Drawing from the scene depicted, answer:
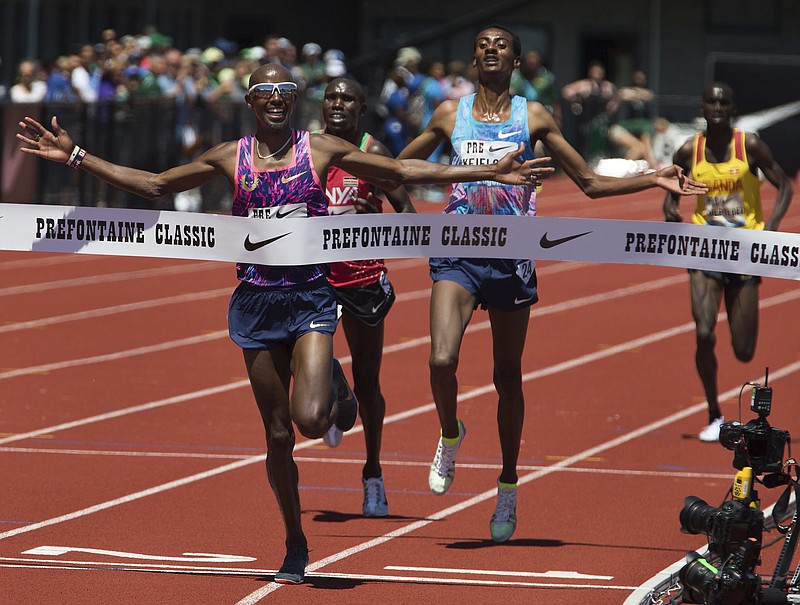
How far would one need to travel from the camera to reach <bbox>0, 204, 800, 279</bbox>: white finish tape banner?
24.4 feet

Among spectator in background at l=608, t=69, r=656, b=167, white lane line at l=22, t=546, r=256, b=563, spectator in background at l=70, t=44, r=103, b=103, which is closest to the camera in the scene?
white lane line at l=22, t=546, r=256, b=563

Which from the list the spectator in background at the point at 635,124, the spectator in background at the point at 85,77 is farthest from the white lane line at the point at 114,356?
the spectator in background at the point at 635,124

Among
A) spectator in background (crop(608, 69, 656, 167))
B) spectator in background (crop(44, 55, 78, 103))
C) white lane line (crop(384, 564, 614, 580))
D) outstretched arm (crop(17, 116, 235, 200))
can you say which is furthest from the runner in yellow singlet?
spectator in background (crop(608, 69, 656, 167))

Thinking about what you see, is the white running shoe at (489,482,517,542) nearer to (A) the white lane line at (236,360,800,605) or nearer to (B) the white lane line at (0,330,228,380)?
(A) the white lane line at (236,360,800,605)

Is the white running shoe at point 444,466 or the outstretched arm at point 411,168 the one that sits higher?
the outstretched arm at point 411,168

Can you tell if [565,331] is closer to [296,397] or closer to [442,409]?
[442,409]

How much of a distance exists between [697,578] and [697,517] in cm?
27

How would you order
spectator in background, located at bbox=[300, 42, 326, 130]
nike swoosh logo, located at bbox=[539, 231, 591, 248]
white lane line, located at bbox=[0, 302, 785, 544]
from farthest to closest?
1. spectator in background, located at bbox=[300, 42, 326, 130]
2. white lane line, located at bbox=[0, 302, 785, 544]
3. nike swoosh logo, located at bbox=[539, 231, 591, 248]

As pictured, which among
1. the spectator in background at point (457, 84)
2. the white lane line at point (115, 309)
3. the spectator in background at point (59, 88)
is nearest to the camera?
the white lane line at point (115, 309)

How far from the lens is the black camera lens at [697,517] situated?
5.80 metres

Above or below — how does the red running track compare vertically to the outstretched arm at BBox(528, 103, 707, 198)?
below

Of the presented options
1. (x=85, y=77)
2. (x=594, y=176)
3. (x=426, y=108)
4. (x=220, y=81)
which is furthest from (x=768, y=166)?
(x=426, y=108)

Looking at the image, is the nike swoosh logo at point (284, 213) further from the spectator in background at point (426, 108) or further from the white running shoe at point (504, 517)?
the spectator in background at point (426, 108)

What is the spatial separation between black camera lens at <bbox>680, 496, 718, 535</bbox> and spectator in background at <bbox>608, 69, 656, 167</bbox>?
93.1ft
